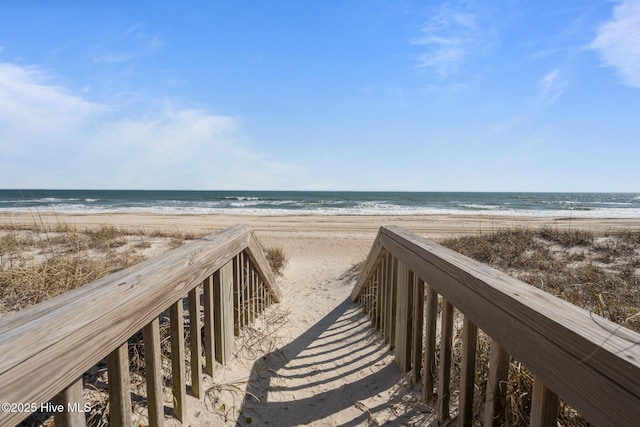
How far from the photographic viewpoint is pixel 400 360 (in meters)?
2.84

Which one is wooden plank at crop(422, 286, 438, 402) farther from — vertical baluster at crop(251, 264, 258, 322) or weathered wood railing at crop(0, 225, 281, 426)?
vertical baluster at crop(251, 264, 258, 322)

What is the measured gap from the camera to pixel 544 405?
47.4 inches

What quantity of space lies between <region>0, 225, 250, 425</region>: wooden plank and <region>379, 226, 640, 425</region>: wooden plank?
1.39m

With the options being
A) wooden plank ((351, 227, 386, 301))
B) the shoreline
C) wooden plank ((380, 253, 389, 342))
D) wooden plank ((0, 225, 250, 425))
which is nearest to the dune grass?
wooden plank ((380, 253, 389, 342))

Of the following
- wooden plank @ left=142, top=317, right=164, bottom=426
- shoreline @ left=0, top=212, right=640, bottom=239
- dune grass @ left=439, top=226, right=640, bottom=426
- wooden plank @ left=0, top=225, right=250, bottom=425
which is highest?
wooden plank @ left=0, top=225, right=250, bottom=425

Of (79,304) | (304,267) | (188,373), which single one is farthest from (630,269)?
(79,304)

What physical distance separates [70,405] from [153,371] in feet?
2.01

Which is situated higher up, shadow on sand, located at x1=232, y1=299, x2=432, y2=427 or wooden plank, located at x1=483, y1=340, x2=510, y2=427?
wooden plank, located at x1=483, y1=340, x2=510, y2=427

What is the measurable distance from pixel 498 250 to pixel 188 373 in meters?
6.63

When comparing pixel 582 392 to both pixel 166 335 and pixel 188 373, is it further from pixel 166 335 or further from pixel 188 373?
pixel 166 335

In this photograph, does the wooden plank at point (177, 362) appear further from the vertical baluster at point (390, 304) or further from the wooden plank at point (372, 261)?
the wooden plank at point (372, 261)

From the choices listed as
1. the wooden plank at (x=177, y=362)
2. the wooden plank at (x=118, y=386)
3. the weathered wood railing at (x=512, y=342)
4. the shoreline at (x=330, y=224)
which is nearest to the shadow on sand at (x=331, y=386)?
the weathered wood railing at (x=512, y=342)

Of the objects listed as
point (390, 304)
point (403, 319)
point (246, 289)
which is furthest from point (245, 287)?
point (403, 319)

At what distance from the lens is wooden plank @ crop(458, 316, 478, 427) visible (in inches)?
69.5
